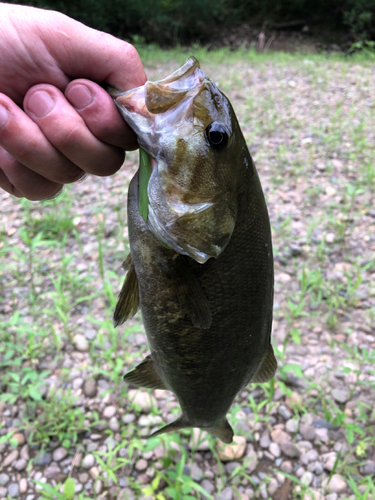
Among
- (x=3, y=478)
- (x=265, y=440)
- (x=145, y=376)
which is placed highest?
(x=145, y=376)

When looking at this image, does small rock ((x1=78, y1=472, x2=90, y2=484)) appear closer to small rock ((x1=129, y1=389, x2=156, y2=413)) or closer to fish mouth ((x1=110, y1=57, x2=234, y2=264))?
small rock ((x1=129, y1=389, x2=156, y2=413))

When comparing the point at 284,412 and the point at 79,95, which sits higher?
the point at 79,95

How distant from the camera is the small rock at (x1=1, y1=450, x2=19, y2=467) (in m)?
2.16

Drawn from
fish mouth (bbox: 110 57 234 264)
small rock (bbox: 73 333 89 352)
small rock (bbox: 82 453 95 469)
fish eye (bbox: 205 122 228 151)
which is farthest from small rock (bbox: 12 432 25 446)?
fish eye (bbox: 205 122 228 151)

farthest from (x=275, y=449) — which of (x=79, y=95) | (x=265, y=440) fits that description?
(x=79, y=95)

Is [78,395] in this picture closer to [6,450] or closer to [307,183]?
[6,450]

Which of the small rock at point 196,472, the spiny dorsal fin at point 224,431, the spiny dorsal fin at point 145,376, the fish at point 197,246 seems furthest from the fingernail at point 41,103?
the small rock at point 196,472

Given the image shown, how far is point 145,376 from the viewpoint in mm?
1647

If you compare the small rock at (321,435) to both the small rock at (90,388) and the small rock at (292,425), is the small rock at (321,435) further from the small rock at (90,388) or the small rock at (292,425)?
the small rock at (90,388)

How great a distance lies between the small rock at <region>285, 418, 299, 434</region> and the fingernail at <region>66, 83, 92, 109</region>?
2287mm

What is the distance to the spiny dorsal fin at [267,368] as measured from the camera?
1.54 meters

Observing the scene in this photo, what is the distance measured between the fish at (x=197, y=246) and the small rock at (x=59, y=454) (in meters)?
1.13

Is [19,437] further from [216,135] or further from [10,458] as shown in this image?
[216,135]

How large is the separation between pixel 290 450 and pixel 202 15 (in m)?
20.9
